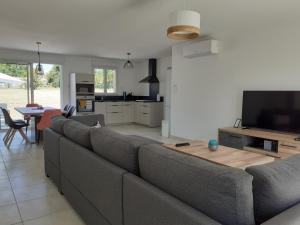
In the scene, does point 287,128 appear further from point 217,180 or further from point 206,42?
point 217,180

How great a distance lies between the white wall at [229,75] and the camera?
3.65m

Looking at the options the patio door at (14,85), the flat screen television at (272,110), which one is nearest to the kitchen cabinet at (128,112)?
the patio door at (14,85)

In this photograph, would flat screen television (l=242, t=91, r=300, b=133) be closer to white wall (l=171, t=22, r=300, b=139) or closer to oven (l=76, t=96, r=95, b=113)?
white wall (l=171, t=22, r=300, b=139)

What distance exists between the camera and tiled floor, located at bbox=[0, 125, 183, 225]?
2195 millimetres

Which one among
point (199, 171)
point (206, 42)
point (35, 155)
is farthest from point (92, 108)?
point (199, 171)

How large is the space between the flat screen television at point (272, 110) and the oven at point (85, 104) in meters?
5.08

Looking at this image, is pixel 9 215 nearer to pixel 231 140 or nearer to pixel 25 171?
pixel 25 171

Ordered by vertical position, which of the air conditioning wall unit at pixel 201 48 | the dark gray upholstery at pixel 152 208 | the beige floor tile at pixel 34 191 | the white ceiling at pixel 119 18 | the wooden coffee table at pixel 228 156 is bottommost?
the beige floor tile at pixel 34 191

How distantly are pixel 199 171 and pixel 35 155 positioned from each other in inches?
161

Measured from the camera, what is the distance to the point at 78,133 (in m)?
2.28

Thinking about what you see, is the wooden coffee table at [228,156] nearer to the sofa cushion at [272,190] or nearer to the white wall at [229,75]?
the sofa cushion at [272,190]

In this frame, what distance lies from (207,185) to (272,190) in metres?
0.26

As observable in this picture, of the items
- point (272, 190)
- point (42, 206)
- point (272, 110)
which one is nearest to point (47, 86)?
point (42, 206)

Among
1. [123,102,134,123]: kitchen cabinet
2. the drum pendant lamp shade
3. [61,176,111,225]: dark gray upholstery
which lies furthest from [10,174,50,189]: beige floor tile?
[123,102,134,123]: kitchen cabinet
